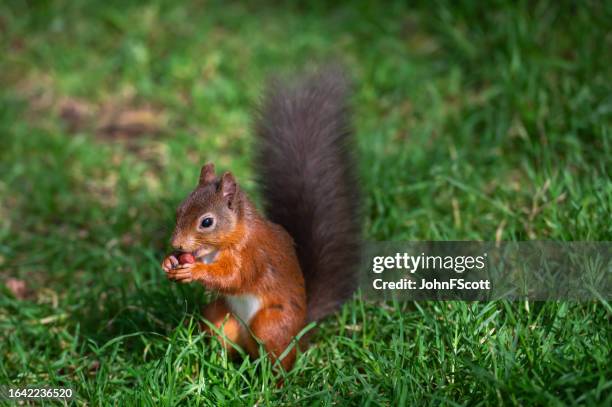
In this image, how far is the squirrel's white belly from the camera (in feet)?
7.41

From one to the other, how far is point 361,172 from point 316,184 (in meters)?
0.61

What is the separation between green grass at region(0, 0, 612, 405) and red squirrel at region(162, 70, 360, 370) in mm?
118

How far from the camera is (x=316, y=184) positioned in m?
2.47

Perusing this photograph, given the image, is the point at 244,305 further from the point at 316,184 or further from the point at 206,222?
the point at 316,184

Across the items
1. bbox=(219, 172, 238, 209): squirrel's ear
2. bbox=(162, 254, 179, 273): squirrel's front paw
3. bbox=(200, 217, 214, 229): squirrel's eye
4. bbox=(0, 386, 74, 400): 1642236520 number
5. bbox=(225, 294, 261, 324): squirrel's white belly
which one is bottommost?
bbox=(0, 386, 74, 400): 1642236520 number

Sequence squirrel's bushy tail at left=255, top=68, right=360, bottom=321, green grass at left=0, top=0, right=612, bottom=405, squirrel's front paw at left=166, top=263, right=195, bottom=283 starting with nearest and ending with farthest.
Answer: squirrel's front paw at left=166, top=263, right=195, bottom=283 → green grass at left=0, top=0, right=612, bottom=405 → squirrel's bushy tail at left=255, top=68, right=360, bottom=321

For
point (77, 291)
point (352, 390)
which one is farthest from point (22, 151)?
point (352, 390)

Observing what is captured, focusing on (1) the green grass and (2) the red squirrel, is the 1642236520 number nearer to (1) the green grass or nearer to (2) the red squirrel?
(1) the green grass

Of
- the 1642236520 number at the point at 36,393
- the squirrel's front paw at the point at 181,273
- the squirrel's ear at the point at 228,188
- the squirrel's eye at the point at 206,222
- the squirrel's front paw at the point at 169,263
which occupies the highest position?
the squirrel's ear at the point at 228,188

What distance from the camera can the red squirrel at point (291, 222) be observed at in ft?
7.33

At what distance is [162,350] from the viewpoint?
7.89 ft

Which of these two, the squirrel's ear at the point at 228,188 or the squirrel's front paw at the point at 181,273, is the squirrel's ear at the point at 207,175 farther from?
the squirrel's front paw at the point at 181,273

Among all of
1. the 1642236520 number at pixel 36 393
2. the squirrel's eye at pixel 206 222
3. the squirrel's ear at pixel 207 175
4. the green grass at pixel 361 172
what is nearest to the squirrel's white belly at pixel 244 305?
the green grass at pixel 361 172

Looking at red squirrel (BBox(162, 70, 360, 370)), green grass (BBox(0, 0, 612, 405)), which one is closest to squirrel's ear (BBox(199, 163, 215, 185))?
red squirrel (BBox(162, 70, 360, 370))
